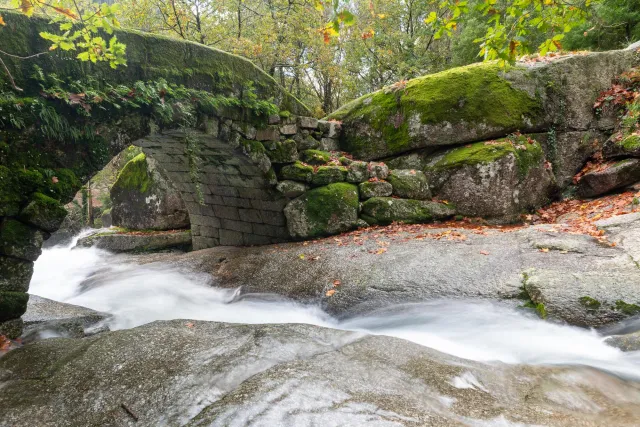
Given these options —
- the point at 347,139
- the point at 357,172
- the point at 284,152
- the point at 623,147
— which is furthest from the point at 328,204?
the point at 623,147

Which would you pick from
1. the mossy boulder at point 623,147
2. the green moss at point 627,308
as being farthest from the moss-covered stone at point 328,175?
the mossy boulder at point 623,147

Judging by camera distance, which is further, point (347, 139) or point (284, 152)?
point (347, 139)

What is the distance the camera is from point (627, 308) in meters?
3.44

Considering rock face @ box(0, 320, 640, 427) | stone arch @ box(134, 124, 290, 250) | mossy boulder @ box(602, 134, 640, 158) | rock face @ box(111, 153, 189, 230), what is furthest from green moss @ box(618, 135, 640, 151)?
rock face @ box(111, 153, 189, 230)

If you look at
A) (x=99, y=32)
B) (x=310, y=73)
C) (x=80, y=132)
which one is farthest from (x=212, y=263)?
(x=310, y=73)

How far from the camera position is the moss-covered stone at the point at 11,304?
12.0ft

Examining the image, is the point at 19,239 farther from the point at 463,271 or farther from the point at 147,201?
the point at 147,201

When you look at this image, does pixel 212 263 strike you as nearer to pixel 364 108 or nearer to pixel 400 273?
pixel 400 273

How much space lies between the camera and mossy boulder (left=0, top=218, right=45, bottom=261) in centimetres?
372

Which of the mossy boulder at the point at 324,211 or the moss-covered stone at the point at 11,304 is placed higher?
the mossy boulder at the point at 324,211

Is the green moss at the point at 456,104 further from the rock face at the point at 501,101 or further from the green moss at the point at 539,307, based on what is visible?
the green moss at the point at 539,307

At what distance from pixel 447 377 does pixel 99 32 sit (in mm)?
5087

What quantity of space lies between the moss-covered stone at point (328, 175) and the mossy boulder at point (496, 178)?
1796 millimetres

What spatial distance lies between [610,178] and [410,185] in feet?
11.2
